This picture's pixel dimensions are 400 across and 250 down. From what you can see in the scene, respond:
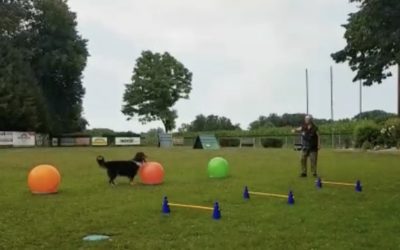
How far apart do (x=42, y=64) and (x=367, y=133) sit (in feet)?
163

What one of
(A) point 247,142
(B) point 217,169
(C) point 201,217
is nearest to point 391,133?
(B) point 217,169

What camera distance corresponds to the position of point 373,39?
17.3 m

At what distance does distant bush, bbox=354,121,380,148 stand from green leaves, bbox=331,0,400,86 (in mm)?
24815

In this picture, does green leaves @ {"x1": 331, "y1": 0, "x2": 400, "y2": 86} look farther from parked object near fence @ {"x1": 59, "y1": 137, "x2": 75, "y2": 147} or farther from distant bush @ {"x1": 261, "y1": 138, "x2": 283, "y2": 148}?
parked object near fence @ {"x1": 59, "y1": 137, "x2": 75, "y2": 147}

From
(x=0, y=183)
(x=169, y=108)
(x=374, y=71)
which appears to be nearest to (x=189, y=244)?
(x=0, y=183)

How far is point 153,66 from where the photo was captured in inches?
4038

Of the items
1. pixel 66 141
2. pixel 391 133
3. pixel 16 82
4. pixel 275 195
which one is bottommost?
pixel 275 195

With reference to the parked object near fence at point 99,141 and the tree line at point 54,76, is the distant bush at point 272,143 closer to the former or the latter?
the parked object near fence at point 99,141

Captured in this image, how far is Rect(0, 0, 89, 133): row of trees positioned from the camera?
69.0 metres

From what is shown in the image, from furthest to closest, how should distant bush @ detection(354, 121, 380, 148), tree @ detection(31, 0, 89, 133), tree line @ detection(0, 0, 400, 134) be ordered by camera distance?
tree @ detection(31, 0, 89, 133), tree line @ detection(0, 0, 400, 134), distant bush @ detection(354, 121, 380, 148)

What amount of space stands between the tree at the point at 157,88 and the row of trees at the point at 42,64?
12771 mm

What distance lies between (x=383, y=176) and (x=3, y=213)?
13.2m

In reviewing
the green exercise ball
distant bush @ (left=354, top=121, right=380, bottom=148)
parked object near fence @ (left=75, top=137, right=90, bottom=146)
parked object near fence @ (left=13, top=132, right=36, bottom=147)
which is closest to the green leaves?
the green exercise ball

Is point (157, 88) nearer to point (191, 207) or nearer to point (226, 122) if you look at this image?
point (226, 122)
